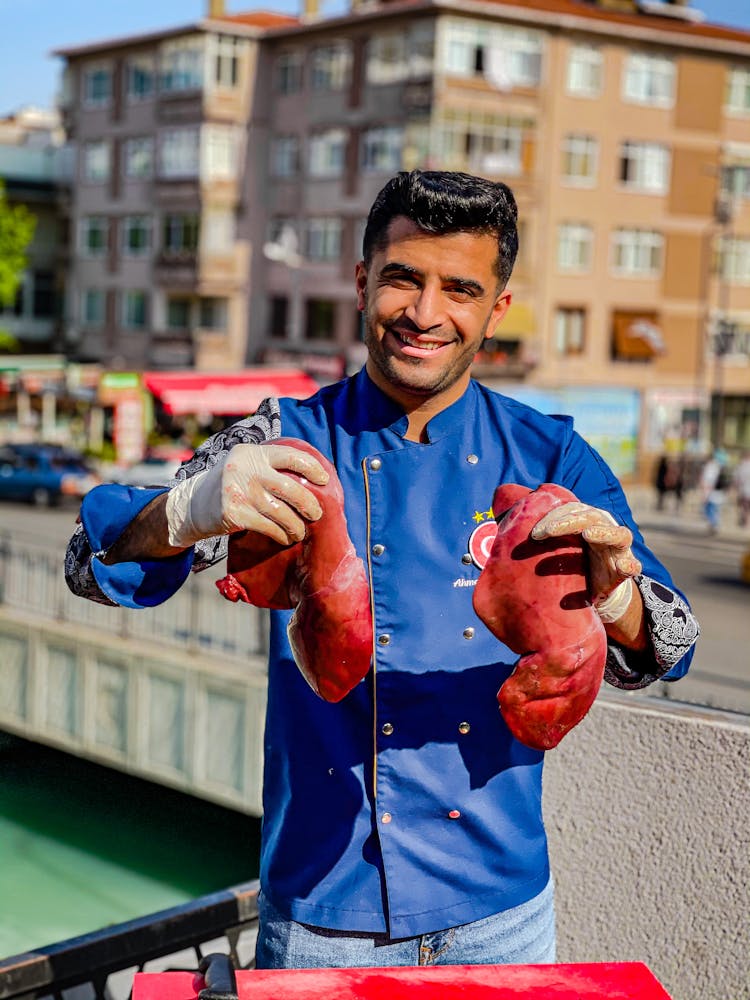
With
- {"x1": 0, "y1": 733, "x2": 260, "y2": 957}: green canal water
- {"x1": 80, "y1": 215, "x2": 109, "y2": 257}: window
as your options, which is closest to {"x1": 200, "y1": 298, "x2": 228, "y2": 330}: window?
{"x1": 80, "y1": 215, "x2": 109, "y2": 257}: window

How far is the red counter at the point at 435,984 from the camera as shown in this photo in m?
2.13

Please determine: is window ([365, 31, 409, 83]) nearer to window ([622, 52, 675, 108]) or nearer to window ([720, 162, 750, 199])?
window ([622, 52, 675, 108])

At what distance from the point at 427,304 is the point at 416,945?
115 cm

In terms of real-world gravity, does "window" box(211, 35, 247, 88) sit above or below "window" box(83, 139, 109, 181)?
above

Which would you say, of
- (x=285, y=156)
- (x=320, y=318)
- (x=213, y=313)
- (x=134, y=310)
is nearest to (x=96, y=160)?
(x=134, y=310)

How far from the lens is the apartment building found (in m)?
35.2

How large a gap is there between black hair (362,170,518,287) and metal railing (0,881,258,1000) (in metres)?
1.91

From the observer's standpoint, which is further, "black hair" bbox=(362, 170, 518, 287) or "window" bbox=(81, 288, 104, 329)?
"window" bbox=(81, 288, 104, 329)

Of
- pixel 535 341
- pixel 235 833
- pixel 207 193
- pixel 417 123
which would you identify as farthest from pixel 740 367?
pixel 235 833

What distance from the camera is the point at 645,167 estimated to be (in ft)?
122

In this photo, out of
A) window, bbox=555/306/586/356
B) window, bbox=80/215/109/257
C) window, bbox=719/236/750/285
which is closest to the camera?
window, bbox=555/306/586/356

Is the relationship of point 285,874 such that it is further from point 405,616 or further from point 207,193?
point 207,193

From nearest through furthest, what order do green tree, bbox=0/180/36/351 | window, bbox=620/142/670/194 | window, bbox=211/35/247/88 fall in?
window, bbox=620/142/670/194 < green tree, bbox=0/180/36/351 < window, bbox=211/35/247/88

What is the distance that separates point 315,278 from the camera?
3841cm
